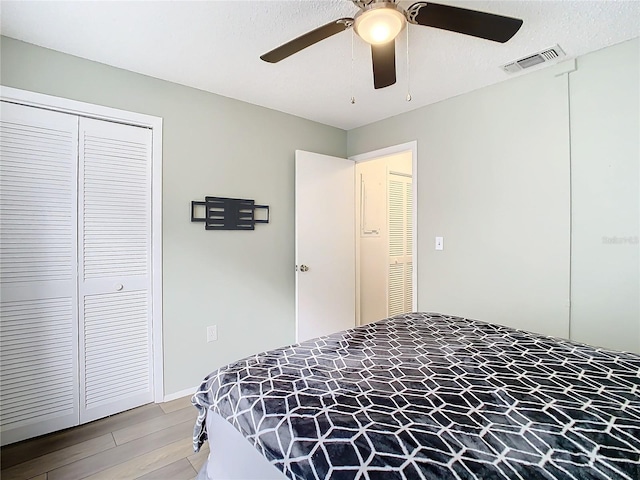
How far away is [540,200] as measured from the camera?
2291mm

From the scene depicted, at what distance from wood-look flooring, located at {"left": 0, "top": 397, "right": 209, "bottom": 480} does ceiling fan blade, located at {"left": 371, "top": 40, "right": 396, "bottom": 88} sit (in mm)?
2245

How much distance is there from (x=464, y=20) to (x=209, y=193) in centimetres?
201

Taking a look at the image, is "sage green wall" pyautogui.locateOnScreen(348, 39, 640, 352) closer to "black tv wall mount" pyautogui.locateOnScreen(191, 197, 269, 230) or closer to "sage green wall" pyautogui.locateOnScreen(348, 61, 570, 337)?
"sage green wall" pyautogui.locateOnScreen(348, 61, 570, 337)

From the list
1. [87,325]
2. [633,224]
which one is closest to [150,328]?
[87,325]

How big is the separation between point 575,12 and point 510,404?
191 centimetres

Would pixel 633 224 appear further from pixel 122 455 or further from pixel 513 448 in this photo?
pixel 122 455

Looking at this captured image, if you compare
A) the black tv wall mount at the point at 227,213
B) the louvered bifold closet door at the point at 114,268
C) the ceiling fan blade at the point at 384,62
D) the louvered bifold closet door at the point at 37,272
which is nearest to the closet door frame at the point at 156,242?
the louvered bifold closet door at the point at 114,268

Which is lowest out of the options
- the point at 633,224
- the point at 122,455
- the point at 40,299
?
the point at 122,455

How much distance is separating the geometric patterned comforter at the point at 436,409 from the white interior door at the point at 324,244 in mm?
1629

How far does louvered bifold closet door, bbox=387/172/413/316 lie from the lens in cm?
408

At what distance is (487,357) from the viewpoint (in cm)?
138

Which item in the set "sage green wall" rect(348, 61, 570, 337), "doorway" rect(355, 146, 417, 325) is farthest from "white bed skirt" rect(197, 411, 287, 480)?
"doorway" rect(355, 146, 417, 325)

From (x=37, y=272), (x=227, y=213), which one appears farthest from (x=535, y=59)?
(x=37, y=272)

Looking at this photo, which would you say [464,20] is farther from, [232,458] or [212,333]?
[212,333]
